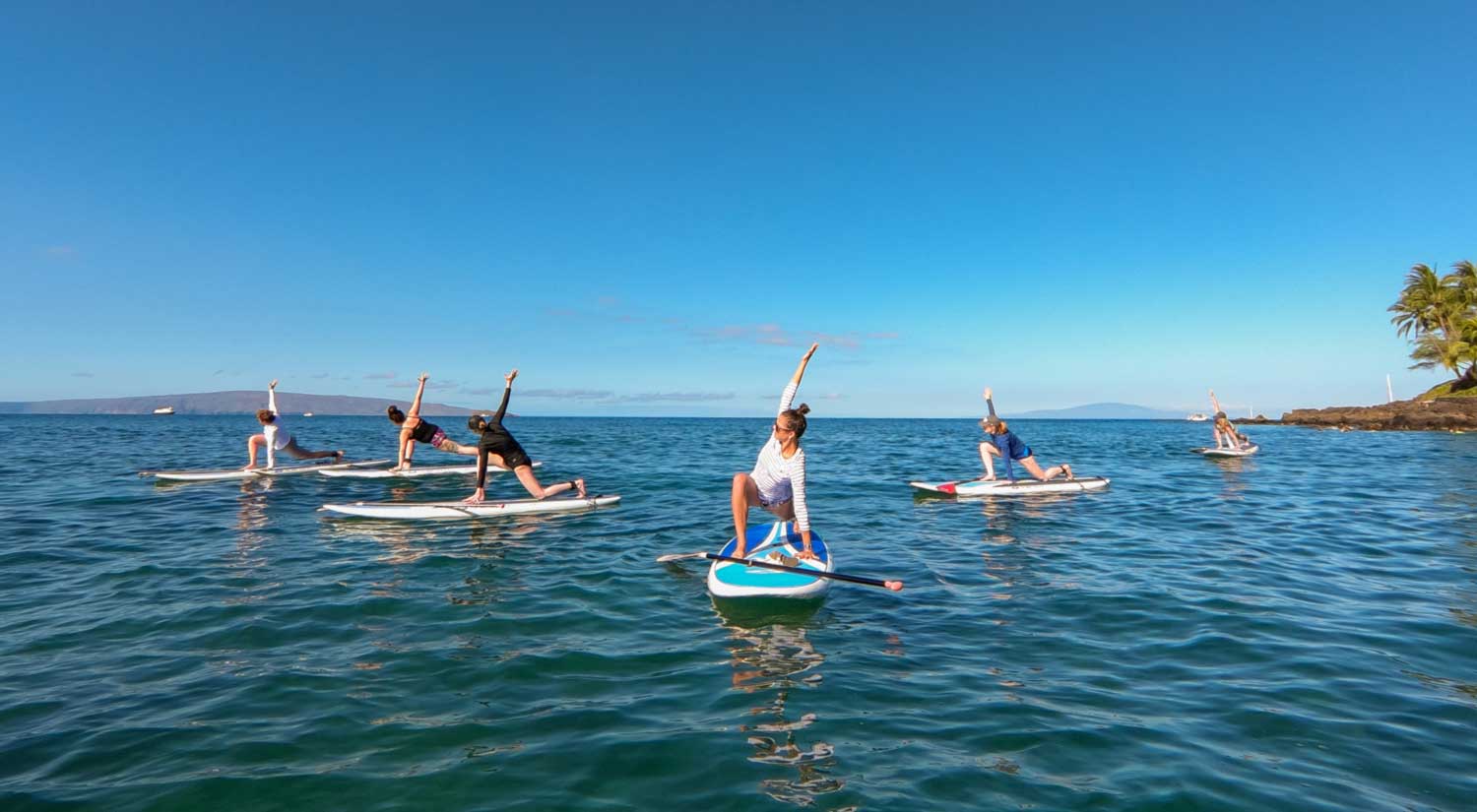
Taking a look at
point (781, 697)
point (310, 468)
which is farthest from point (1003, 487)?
point (310, 468)

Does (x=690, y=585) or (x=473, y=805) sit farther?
(x=690, y=585)

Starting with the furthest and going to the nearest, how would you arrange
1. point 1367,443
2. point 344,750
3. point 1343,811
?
1. point 1367,443
2. point 344,750
3. point 1343,811

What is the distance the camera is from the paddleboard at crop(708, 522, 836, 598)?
28.8ft

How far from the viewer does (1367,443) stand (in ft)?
141

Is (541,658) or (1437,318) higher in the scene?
(1437,318)

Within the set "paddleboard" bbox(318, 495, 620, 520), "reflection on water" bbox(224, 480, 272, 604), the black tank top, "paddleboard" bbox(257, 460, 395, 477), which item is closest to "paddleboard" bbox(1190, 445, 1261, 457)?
"paddleboard" bbox(318, 495, 620, 520)

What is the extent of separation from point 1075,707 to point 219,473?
24984mm

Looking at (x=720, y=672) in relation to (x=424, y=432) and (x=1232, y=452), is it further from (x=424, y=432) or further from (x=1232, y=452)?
(x=1232, y=452)

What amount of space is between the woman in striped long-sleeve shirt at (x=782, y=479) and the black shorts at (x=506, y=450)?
850cm

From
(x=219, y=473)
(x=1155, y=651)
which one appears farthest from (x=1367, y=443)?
(x=219, y=473)

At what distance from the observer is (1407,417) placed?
5941 cm

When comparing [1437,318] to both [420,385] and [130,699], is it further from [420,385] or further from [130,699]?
[130,699]

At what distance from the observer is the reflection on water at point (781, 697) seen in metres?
4.59

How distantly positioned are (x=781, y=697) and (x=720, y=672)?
82 cm
